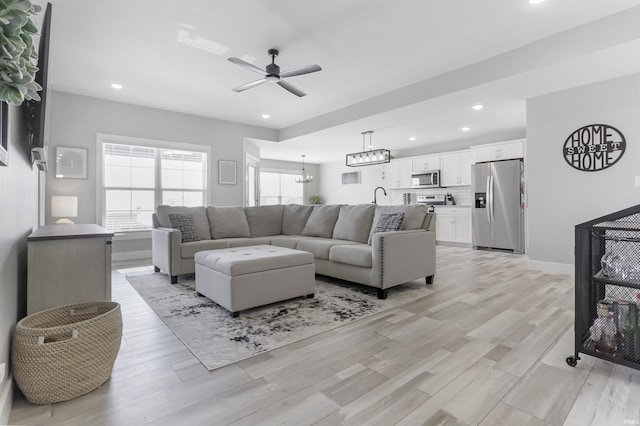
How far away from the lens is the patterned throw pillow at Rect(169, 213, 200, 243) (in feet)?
13.3

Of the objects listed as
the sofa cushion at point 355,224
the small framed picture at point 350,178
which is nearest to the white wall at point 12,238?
the sofa cushion at point 355,224

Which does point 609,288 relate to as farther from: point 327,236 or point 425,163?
point 425,163

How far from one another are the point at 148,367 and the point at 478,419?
1.72m

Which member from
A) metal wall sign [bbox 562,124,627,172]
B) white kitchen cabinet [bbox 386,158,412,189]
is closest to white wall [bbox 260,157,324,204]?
white kitchen cabinet [bbox 386,158,412,189]

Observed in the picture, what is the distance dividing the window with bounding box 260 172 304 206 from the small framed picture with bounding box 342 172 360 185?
157 cm

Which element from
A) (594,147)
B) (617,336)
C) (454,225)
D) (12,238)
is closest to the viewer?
(12,238)

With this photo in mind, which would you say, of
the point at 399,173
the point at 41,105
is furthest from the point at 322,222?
the point at 399,173

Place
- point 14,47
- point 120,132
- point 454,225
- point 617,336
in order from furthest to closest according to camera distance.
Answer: point 454,225
point 120,132
point 617,336
point 14,47

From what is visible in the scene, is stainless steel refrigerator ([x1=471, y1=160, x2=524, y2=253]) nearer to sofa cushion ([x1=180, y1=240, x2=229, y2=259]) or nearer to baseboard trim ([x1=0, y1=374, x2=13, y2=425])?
sofa cushion ([x1=180, y1=240, x2=229, y2=259])

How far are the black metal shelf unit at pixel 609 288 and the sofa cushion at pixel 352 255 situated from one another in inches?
65.7

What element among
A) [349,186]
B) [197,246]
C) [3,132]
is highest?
[349,186]

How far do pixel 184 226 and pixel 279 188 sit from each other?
6.26 m

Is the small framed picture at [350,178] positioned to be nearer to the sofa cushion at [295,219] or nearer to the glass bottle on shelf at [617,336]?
the sofa cushion at [295,219]

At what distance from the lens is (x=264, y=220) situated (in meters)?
4.94
